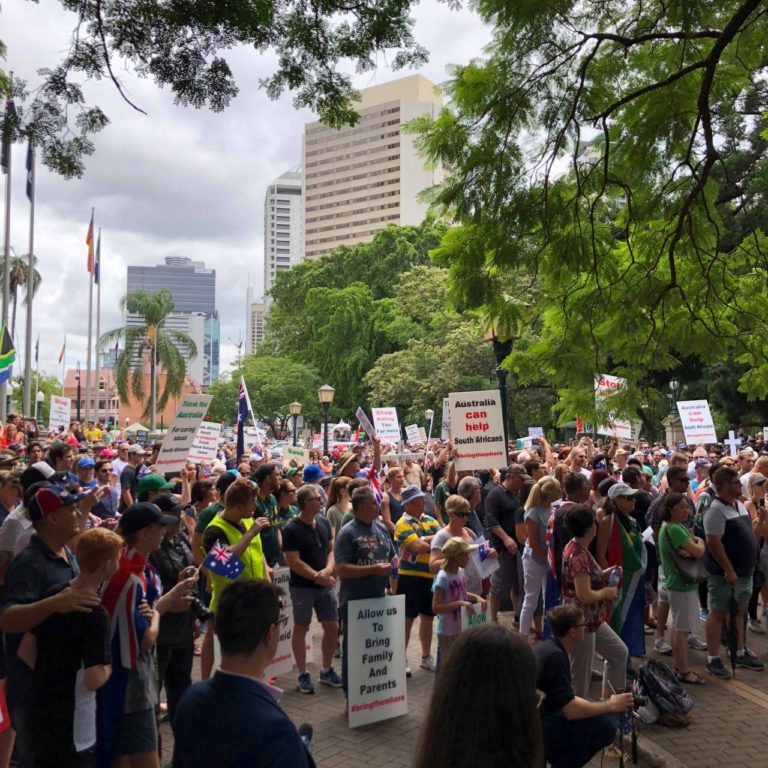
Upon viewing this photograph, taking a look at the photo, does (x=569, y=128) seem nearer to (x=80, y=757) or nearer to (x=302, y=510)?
(x=302, y=510)

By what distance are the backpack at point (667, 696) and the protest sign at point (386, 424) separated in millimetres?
15073

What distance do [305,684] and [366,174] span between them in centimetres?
15514

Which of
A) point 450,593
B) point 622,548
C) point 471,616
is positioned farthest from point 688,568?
point 450,593

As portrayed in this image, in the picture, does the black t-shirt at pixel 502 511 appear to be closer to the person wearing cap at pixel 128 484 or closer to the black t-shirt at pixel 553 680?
the black t-shirt at pixel 553 680

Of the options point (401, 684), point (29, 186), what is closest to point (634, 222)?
point (401, 684)

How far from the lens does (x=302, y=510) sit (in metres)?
7.23

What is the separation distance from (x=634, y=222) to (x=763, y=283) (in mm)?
1343

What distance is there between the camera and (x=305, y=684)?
7227mm

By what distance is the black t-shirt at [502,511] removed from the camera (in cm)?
925

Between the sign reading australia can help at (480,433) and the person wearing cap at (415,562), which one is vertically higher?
the sign reading australia can help at (480,433)

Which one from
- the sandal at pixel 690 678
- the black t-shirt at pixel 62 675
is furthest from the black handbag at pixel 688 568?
the black t-shirt at pixel 62 675

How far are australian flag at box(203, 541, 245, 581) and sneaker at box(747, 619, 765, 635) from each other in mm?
6992

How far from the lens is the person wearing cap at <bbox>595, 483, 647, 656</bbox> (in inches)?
280

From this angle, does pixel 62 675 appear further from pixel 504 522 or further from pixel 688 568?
pixel 504 522
